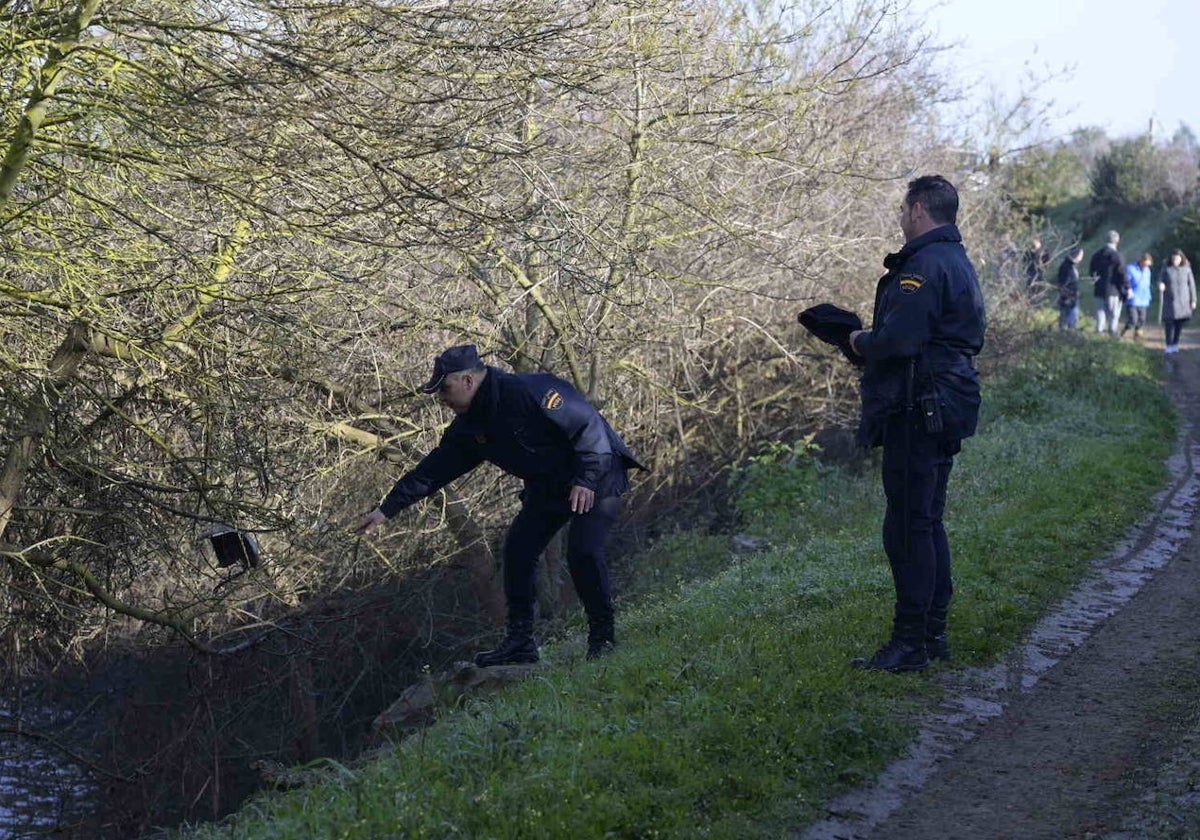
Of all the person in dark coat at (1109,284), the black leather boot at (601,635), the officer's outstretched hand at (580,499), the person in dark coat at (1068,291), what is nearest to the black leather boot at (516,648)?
the black leather boot at (601,635)

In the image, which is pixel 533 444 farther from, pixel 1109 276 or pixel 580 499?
pixel 1109 276

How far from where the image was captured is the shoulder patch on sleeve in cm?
671

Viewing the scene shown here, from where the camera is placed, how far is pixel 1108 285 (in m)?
24.8

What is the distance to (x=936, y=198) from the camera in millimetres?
5910

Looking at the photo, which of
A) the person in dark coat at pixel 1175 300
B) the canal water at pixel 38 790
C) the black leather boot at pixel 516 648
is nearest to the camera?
the black leather boot at pixel 516 648

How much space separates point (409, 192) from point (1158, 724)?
5.15m

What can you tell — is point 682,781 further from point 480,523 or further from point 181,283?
point 480,523

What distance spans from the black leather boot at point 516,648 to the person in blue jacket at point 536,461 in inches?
9.9

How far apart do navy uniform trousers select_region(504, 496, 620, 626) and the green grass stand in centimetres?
33

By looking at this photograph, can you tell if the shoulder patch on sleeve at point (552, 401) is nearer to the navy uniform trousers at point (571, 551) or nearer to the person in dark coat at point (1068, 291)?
the navy uniform trousers at point (571, 551)

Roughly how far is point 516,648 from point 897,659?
7.71ft

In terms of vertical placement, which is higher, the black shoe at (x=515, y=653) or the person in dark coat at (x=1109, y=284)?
the person in dark coat at (x=1109, y=284)

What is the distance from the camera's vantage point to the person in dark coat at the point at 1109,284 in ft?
81.5

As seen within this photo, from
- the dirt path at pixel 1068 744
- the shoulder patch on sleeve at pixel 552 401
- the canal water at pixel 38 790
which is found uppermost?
the shoulder patch on sleeve at pixel 552 401
